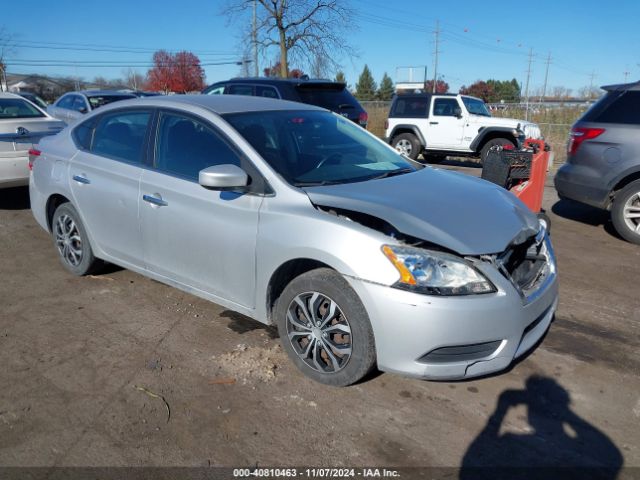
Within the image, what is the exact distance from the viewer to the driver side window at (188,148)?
3576 millimetres

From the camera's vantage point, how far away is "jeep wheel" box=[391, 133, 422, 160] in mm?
13750

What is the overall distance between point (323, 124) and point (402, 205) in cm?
140

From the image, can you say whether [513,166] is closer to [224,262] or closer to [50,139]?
[224,262]

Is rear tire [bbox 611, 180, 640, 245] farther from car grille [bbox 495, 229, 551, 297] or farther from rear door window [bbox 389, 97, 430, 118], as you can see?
rear door window [bbox 389, 97, 430, 118]

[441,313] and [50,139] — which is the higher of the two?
[50,139]

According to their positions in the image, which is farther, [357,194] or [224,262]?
[224,262]

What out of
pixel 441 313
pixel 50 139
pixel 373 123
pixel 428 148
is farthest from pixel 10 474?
pixel 373 123

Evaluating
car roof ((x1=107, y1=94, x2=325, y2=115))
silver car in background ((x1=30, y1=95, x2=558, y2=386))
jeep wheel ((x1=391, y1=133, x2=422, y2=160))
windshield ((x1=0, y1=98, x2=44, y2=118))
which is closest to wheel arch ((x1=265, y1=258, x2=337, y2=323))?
silver car in background ((x1=30, y1=95, x2=558, y2=386))

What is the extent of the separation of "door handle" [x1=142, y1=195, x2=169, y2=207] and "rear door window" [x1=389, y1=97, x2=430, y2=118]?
1104 centimetres

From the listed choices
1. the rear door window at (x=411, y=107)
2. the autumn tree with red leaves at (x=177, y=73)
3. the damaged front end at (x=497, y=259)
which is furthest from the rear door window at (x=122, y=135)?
the autumn tree with red leaves at (x=177, y=73)

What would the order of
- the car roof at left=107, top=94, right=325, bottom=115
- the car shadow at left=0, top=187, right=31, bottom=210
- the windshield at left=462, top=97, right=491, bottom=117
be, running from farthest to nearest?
the windshield at left=462, top=97, right=491, bottom=117 → the car shadow at left=0, top=187, right=31, bottom=210 → the car roof at left=107, top=94, right=325, bottom=115

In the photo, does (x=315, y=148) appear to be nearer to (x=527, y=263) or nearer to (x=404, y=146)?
(x=527, y=263)

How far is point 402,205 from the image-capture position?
314 centimetres

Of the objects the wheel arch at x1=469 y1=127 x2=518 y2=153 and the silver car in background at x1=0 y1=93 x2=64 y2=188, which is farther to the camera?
A: the wheel arch at x1=469 y1=127 x2=518 y2=153
